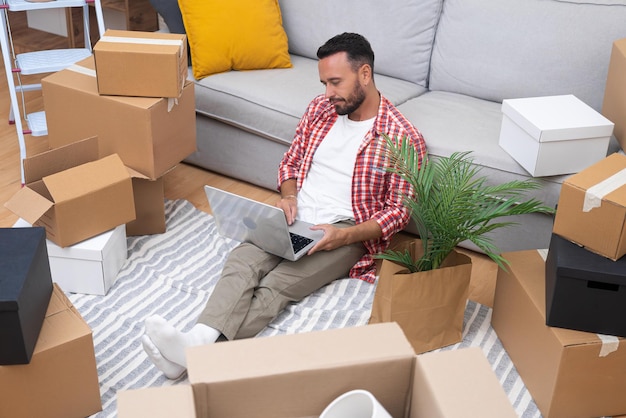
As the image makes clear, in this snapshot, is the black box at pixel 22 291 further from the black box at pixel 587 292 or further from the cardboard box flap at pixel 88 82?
the black box at pixel 587 292

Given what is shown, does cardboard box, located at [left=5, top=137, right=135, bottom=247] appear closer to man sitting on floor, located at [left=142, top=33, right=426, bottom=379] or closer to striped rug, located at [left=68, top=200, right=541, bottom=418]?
striped rug, located at [left=68, top=200, right=541, bottom=418]

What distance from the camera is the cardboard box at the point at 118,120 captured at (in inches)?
99.9

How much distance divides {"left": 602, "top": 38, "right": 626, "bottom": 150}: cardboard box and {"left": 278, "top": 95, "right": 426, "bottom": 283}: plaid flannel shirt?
0.61m

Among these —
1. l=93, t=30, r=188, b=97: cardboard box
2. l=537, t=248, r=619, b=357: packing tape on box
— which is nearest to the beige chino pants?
l=93, t=30, r=188, b=97: cardboard box

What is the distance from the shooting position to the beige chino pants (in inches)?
88.3

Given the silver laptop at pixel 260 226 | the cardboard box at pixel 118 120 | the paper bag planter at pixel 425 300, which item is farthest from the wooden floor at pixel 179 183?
the silver laptop at pixel 260 226

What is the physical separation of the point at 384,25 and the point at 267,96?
22.3 inches

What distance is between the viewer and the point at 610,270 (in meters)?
1.92

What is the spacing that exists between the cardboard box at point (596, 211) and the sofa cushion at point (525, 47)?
2.57 feet

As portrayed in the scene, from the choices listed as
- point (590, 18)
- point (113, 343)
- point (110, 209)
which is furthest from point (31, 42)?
point (590, 18)

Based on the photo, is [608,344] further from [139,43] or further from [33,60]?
[33,60]

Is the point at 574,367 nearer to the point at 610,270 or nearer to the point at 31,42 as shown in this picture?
the point at 610,270

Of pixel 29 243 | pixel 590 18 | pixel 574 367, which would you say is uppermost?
pixel 590 18

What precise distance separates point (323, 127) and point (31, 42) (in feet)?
7.41
